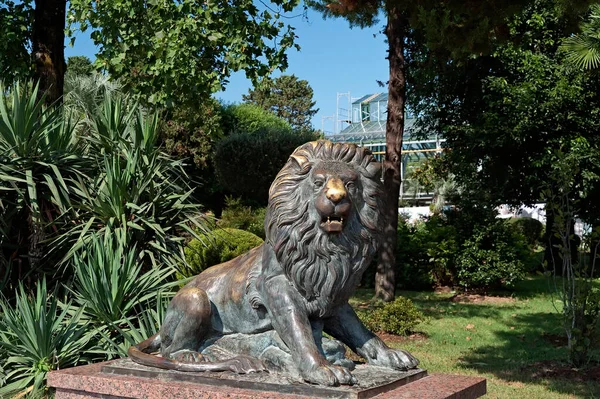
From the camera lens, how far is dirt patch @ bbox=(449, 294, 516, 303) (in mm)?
14367

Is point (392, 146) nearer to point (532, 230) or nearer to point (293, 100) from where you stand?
point (532, 230)

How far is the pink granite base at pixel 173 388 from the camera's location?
3.52 meters

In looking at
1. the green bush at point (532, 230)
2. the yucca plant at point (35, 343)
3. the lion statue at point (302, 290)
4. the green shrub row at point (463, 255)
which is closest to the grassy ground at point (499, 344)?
the green shrub row at point (463, 255)

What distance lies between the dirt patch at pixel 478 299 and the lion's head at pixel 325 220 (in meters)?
11.1

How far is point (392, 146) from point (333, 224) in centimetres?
876

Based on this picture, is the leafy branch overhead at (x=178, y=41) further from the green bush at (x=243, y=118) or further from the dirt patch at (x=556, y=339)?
the green bush at (x=243, y=118)

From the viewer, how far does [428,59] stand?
583 inches

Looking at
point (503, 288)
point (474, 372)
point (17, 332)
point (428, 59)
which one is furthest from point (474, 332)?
point (17, 332)

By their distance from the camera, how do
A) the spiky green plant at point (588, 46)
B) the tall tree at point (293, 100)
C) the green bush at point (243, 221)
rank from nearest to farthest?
the spiky green plant at point (588, 46) < the green bush at point (243, 221) < the tall tree at point (293, 100)

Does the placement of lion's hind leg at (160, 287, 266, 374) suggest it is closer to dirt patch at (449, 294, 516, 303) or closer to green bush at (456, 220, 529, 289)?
dirt patch at (449, 294, 516, 303)

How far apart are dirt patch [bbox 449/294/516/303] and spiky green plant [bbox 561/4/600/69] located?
4716mm

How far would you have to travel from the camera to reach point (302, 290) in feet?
12.3

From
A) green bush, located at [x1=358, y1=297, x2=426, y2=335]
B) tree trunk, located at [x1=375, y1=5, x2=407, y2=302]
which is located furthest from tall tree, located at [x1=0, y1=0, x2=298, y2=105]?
green bush, located at [x1=358, y1=297, x2=426, y2=335]

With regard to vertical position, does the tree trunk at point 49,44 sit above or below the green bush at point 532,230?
above
